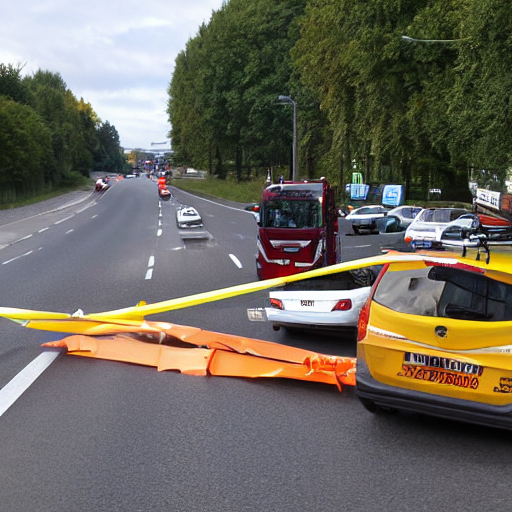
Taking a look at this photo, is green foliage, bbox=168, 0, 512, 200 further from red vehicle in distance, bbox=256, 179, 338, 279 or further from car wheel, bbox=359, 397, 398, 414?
car wheel, bbox=359, 397, 398, 414

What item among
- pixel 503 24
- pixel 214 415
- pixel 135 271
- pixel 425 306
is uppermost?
pixel 503 24

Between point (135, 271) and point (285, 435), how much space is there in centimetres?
1334

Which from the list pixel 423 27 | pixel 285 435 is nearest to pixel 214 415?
pixel 285 435

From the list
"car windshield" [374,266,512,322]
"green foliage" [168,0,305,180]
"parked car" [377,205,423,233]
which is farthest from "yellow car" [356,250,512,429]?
"green foliage" [168,0,305,180]

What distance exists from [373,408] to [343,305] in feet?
8.57

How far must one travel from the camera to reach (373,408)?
6301 millimetres

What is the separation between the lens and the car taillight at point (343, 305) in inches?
346

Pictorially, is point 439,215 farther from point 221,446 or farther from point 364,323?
point 221,446

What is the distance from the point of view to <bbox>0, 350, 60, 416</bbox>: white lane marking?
693 cm

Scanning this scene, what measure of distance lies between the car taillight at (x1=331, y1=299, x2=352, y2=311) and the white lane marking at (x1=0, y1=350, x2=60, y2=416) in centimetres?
355

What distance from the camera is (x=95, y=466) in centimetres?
515

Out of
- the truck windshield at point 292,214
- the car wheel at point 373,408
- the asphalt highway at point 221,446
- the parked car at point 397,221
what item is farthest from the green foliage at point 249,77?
the car wheel at point 373,408

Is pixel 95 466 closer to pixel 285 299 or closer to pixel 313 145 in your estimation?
pixel 285 299

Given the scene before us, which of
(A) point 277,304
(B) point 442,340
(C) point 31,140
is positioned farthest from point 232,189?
(B) point 442,340
